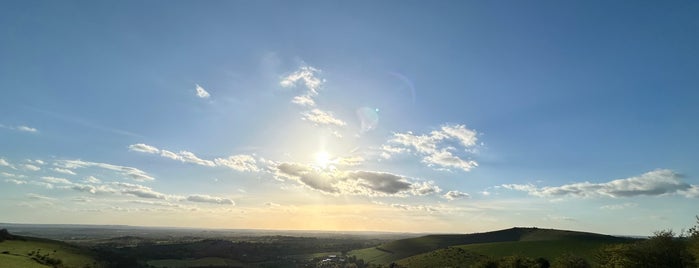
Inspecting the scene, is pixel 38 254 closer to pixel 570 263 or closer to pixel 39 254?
pixel 39 254

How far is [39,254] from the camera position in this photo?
144 m

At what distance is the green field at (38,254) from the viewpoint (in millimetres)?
115200

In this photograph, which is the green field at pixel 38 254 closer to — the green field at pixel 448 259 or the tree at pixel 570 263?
the tree at pixel 570 263

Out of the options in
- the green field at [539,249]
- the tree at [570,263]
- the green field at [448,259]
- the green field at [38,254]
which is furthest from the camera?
the green field at [448,259]

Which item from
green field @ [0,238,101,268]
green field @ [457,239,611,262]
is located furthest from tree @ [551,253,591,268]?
green field @ [0,238,101,268]

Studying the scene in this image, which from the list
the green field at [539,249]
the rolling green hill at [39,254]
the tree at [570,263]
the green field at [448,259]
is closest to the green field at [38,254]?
the rolling green hill at [39,254]

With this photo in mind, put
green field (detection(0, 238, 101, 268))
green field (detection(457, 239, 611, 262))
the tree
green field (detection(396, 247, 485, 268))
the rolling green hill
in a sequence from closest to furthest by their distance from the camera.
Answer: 1. the tree
2. green field (detection(0, 238, 101, 268))
3. the rolling green hill
4. green field (detection(457, 239, 611, 262))
5. green field (detection(396, 247, 485, 268))

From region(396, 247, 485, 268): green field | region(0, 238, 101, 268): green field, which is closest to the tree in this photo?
region(396, 247, 485, 268): green field

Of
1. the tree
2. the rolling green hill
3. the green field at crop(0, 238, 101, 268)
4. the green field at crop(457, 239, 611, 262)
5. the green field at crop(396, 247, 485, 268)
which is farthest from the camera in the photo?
the green field at crop(396, 247, 485, 268)

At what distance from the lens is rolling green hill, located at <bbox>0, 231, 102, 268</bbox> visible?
11651cm

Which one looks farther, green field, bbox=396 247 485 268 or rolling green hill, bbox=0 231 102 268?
green field, bbox=396 247 485 268

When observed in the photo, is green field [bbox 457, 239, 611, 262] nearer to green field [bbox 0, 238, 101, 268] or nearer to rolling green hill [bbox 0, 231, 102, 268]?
rolling green hill [bbox 0, 231, 102, 268]

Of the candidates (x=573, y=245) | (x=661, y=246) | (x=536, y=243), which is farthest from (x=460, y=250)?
(x=661, y=246)

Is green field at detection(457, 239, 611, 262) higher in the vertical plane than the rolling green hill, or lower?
higher
